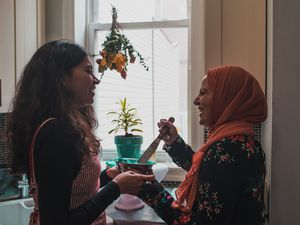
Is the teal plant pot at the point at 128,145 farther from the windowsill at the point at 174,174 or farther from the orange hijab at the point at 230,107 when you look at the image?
the orange hijab at the point at 230,107

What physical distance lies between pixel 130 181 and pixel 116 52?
3.71 ft

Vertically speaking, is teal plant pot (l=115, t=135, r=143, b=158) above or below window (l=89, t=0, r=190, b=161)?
below

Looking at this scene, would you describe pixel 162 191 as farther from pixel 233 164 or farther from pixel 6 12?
pixel 6 12

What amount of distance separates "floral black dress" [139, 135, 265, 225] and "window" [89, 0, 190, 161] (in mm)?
1050

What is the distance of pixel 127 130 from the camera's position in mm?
2031

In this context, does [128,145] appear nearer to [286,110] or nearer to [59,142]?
[286,110]

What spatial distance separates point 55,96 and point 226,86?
0.57 metres

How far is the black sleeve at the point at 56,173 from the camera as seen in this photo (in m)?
0.83

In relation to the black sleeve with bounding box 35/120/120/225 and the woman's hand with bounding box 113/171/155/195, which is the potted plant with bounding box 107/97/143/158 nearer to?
the woman's hand with bounding box 113/171/155/195

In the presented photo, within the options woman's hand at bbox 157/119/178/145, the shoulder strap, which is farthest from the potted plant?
the shoulder strap

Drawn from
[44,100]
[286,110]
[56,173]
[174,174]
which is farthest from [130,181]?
[174,174]

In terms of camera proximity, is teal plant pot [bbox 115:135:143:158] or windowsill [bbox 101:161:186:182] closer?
teal plant pot [bbox 115:135:143:158]

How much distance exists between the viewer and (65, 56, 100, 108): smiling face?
100 cm


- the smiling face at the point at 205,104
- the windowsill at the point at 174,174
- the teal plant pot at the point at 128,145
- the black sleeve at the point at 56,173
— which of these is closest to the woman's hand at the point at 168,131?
the smiling face at the point at 205,104
